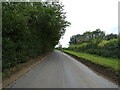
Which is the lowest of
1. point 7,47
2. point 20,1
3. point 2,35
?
point 7,47

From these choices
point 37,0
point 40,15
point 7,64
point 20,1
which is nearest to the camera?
point 7,64

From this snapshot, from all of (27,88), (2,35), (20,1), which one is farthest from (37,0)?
(27,88)

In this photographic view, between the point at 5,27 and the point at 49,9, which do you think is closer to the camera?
the point at 5,27

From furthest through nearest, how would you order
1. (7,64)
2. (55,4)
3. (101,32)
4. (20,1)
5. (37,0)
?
(101,32), (55,4), (37,0), (20,1), (7,64)

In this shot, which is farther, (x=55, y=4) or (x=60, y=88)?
(x=55, y=4)

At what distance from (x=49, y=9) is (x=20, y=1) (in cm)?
Result: 717

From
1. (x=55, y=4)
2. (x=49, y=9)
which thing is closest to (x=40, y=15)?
(x=49, y=9)

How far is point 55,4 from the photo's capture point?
26.1m

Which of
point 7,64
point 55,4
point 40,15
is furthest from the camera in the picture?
point 55,4

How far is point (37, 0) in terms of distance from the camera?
60.3ft

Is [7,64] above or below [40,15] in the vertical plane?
below

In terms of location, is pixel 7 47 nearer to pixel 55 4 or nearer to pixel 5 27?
pixel 5 27

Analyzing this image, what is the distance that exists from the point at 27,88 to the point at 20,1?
32.6 ft

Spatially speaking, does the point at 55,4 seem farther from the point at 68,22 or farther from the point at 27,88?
the point at 27,88
